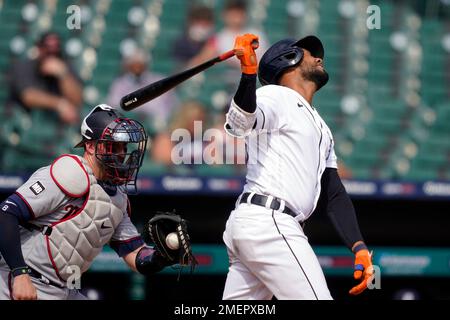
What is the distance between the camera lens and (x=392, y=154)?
7727 mm

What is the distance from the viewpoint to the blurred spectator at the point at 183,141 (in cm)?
705

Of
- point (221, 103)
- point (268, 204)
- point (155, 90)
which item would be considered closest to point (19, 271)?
point (155, 90)

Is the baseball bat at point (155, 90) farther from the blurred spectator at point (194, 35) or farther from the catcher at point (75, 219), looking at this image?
the blurred spectator at point (194, 35)

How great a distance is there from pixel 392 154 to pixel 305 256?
4.01 meters

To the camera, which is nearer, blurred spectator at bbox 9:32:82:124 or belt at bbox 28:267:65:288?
belt at bbox 28:267:65:288

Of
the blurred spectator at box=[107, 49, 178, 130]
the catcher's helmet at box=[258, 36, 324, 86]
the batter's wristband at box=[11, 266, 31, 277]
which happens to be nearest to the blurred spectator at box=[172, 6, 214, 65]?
the blurred spectator at box=[107, 49, 178, 130]

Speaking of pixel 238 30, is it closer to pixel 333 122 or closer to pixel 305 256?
pixel 333 122

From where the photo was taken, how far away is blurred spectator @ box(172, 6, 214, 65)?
26.0 ft

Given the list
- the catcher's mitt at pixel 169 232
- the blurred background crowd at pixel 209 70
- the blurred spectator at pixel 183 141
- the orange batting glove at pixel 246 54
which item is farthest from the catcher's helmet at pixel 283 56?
the blurred background crowd at pixel 209 70

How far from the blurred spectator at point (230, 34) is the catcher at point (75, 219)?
3620mm

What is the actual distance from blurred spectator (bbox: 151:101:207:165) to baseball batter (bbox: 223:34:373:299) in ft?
8.99

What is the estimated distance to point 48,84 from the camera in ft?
24.2

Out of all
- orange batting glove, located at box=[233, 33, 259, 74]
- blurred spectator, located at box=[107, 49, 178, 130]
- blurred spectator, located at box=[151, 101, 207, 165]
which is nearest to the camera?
orange batting glove, located at box=[233, 33, 259, 74]

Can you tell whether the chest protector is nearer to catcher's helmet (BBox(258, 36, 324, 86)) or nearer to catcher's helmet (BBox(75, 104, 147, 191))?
catcher's helmet (BBox(75, 104, 147, 191))
